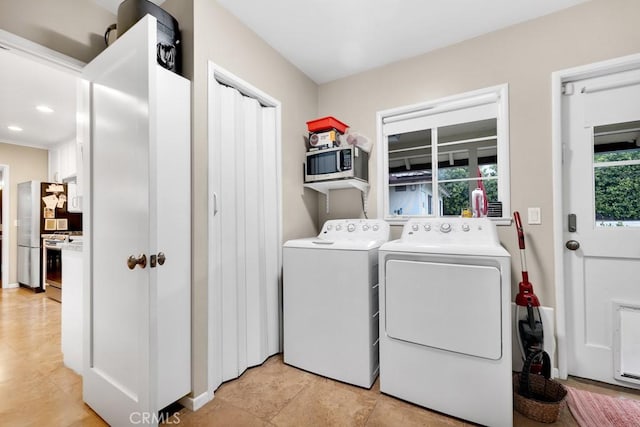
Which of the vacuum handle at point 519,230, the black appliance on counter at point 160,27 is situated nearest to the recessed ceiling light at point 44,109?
the black appliance on counter at point 160,27

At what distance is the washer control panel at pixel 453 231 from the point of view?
1.87m

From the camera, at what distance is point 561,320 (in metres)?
1.95

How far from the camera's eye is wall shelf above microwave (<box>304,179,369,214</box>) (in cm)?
248

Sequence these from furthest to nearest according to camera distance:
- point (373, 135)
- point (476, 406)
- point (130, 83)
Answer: point (373, 135)
point (476, 406)
point (130, 83)

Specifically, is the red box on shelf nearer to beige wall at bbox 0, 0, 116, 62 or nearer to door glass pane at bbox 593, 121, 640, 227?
beige wall at bbox 0, 0, 116, 62

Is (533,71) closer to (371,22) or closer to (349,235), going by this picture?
(371,22)

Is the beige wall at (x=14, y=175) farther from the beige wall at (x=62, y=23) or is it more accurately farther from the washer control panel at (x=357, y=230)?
the washer control panel at (x=357, y=230)

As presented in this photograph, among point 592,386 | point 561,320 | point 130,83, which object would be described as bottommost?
point 592,386

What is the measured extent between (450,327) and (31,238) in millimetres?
6435

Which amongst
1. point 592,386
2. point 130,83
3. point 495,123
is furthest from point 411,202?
point 130,83

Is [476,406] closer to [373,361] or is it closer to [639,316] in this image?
[373,361]

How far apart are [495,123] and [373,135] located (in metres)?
0.98

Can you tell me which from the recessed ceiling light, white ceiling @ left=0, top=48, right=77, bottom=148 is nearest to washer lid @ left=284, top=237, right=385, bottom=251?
white ceiling @ left=0, top=48, right=77, bottom=148

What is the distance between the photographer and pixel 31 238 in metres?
4.77
